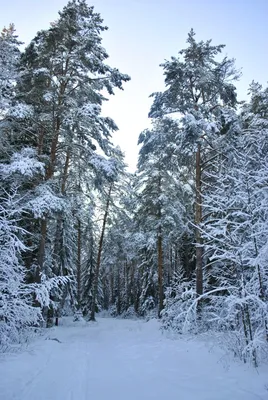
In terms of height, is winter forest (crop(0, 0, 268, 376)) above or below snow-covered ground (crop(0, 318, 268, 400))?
above

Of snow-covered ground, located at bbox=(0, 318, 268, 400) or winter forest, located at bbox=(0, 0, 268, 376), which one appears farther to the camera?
winter forest, located at bbox=(0, 0, 268, 376)

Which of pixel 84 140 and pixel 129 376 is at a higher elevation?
pixel 84 140

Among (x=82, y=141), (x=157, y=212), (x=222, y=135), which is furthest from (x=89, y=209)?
(x=222, y=135)

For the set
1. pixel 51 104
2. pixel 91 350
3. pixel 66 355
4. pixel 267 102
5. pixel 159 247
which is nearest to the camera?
pixel 66 355

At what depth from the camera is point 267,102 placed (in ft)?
51.5

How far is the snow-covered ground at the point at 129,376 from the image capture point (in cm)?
448

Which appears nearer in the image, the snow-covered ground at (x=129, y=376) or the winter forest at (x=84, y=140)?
the snow-covered ground at (x=129, y=376)

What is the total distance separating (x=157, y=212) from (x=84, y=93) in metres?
9.63

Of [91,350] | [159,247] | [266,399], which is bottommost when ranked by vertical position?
[91,350]

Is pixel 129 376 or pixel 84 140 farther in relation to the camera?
pixel 84 140

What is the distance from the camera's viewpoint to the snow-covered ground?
448 cm

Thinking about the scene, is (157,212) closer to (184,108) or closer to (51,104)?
(184,108)

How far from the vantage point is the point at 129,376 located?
5773 mm

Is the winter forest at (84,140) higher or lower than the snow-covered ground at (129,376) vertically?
higher
